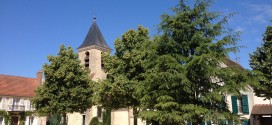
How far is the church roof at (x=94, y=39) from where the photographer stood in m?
41.3

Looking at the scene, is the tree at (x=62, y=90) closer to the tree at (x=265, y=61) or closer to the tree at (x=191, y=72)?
the tree at (x=191, y=72)

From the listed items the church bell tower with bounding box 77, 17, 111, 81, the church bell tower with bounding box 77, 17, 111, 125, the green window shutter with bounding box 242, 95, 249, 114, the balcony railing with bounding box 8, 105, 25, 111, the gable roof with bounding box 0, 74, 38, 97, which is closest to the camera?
the green window shutter with bounding box 242, 95, 249, 114

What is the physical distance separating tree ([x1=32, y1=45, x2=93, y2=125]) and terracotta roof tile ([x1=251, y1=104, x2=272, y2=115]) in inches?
563

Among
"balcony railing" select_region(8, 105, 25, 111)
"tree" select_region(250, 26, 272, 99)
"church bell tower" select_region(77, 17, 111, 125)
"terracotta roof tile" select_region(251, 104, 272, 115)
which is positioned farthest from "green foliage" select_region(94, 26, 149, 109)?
"balcony railing" select_region(8, 105, 25, 111)

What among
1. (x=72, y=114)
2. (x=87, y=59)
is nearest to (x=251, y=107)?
(x=87, y=59)

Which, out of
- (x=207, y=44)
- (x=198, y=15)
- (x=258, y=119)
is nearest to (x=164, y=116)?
(x=207, y=44)

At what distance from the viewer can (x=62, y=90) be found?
22000 millimetres

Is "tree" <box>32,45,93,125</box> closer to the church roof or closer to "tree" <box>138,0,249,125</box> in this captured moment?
"tree" <box>138,0,249,125</box>

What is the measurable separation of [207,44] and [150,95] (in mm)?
3826

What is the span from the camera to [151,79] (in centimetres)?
1332

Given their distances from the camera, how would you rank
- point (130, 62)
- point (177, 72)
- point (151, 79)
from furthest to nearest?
point (130, 62) → point (151, 79) → point (177, 72)

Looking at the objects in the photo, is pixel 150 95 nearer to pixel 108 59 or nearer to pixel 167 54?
pixel 167 54

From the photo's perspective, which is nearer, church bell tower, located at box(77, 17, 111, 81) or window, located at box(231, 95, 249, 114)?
window, located at box(231, 95, 249, 114)

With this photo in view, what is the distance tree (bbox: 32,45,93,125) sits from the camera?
2158 cm
